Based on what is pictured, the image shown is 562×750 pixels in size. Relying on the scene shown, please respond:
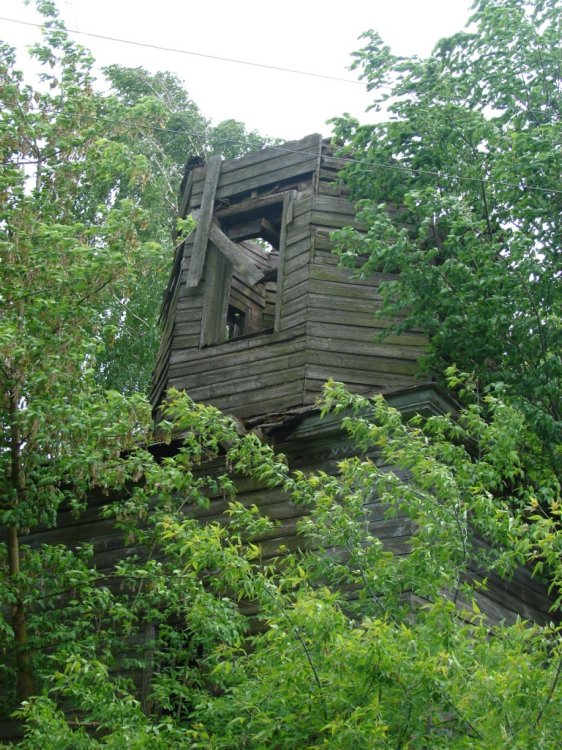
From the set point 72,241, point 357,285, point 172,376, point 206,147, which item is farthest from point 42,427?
point 206,147

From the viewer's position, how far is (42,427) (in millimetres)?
10531

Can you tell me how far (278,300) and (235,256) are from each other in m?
0.90

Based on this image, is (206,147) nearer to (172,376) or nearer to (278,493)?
(172,376)

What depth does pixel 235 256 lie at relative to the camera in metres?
14.5

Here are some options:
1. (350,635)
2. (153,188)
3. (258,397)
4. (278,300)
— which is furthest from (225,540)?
(153,188)

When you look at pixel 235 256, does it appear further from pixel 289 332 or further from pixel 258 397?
pixel 258 397

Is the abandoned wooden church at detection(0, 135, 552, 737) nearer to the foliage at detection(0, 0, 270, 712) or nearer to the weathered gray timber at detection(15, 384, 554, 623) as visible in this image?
the weathered gray timber at detection(15, 384, 554, 623)

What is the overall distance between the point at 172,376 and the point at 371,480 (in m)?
5.92

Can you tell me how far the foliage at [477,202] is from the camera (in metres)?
12.7

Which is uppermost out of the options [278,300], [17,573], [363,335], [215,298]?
[215,298]

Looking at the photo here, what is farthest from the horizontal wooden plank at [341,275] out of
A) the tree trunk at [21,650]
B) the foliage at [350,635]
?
the tree trunk at [21,650]

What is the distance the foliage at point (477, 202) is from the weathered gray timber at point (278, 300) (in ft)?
1.53

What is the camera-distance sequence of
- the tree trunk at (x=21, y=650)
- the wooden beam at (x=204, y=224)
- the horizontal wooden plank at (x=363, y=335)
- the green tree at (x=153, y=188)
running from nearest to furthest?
the tree trunk at (x=21, y=650) → the horizontal wooden plank at (x=363, y=335) → the wooden beam at (x=204, y=224) → the green tree at (x=153, y=188)

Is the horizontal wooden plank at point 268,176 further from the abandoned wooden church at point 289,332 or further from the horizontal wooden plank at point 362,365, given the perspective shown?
the horizontal wooden plank at point 362,365
